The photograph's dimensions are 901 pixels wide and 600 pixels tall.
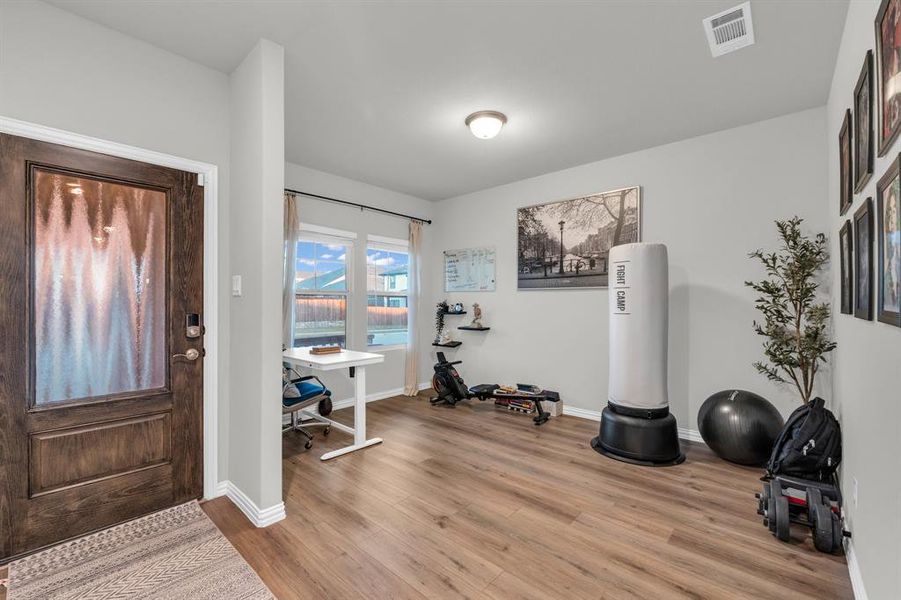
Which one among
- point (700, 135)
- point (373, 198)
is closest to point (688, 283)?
point (700, 135)

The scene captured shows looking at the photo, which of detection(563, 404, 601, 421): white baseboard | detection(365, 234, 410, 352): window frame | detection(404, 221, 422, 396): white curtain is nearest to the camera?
detection(563, 404, 601, 421): white baseboard

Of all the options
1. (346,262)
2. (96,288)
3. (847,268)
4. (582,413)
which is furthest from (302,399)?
(847,268)

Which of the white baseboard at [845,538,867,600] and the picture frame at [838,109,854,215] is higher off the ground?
the picture frame at [838,109,854,215]

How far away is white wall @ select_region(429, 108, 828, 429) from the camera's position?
3186 millimetres

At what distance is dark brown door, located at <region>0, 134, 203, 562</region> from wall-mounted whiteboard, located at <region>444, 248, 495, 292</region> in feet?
11.3

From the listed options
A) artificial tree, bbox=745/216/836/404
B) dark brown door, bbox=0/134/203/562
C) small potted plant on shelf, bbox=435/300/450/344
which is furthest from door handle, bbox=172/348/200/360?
artificial tree, bbox=745/216/836/404

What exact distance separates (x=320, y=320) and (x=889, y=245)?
14.8 ft

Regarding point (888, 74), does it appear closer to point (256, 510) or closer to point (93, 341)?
point (256, 510)

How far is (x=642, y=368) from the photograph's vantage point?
10.4 ft

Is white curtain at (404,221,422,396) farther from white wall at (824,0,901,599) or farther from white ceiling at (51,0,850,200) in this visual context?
white wall at (824,0,901,599)

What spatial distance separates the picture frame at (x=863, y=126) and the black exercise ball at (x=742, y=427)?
175 cm

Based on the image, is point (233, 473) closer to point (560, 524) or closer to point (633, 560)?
point (560, 524)

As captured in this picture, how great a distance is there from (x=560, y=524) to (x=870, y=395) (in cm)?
156

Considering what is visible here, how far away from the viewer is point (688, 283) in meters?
3.62
